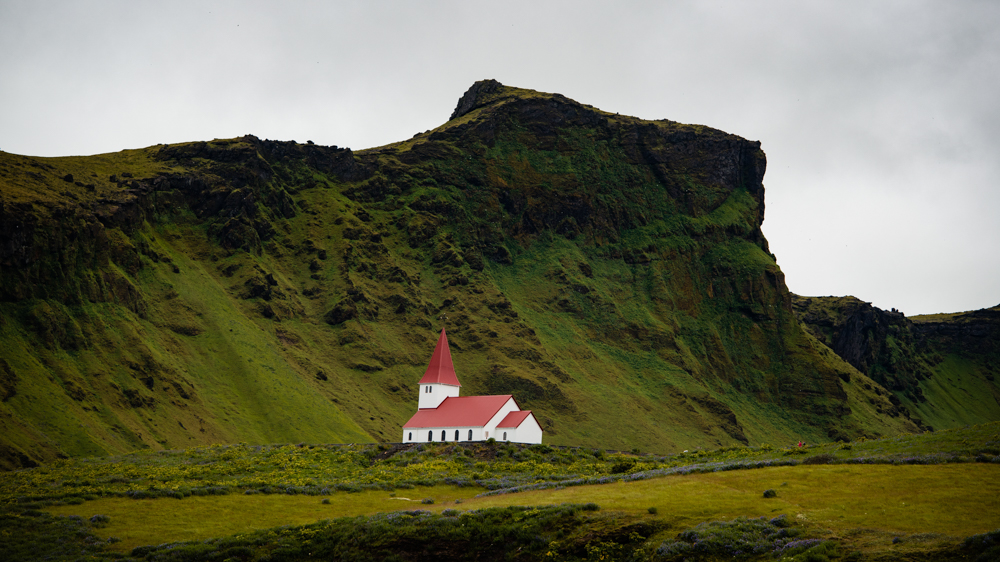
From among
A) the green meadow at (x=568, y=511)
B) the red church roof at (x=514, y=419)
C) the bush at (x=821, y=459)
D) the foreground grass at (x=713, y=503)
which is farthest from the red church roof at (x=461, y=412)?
the bush at (x=821, y=459)

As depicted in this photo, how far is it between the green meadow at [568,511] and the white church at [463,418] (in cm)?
1775

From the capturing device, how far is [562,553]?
3459cm

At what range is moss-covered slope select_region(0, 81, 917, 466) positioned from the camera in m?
112

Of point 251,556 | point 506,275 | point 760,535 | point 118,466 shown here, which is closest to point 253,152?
point 506,275

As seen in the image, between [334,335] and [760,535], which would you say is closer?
[760,535]

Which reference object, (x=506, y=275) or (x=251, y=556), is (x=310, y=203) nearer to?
(x=506, y=275)

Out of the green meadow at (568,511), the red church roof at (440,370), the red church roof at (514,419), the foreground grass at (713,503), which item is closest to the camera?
the green meadow at (568,511)

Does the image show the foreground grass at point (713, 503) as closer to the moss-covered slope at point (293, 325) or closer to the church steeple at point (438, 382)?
the church steeple at point (438, 382)

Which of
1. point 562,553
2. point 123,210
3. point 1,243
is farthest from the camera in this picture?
point 123,210

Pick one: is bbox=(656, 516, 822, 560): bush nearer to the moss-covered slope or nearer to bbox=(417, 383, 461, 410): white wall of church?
bbox=(417, 383, 461, 410): white wall of church

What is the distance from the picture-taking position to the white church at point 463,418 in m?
80.6

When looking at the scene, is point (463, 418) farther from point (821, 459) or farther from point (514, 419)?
point (821, 459)

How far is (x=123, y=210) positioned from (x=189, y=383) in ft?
136

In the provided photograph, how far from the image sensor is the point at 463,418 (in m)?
83.3
